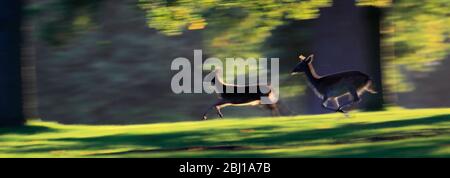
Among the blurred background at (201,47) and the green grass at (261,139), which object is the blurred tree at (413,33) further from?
the green grass at (261,139)

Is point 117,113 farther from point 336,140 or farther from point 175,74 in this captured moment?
point 336,140

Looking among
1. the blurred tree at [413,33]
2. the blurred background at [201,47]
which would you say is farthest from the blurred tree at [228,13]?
the blurred tree at [413,33]

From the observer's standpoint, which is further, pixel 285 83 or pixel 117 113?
pixel 117 113

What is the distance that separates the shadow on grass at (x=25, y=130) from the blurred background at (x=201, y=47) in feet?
2.05

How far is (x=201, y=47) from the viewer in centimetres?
2653

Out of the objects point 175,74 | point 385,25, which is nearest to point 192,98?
point 175,74

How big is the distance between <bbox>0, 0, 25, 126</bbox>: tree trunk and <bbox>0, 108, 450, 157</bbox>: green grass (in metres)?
0.49

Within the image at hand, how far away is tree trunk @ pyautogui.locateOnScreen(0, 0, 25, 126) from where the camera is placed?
16.6 m

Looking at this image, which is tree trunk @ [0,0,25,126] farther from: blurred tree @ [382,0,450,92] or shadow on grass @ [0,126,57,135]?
blurred tree @ [382,0,450,92]

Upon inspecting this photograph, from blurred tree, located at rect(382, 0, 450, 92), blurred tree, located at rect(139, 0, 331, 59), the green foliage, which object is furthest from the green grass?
the green foliage

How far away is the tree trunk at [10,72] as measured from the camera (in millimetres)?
16562

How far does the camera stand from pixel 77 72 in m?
28.3
